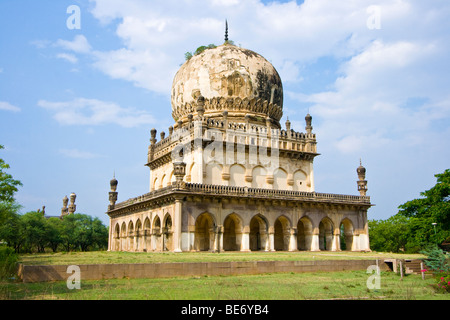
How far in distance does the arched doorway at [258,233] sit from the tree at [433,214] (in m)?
10.8

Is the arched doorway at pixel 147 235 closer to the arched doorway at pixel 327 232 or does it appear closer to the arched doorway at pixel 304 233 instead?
the arched doorway at pixel 304 233

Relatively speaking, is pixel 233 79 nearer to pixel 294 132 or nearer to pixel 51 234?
pixel 294 132

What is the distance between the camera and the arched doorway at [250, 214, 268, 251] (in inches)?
1225

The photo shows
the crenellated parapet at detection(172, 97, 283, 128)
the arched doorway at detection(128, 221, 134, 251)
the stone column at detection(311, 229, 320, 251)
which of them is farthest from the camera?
the arched doorway at detection(128, 221, 134, 251)

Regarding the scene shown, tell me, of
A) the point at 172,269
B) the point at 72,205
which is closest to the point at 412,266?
the point at 172,269

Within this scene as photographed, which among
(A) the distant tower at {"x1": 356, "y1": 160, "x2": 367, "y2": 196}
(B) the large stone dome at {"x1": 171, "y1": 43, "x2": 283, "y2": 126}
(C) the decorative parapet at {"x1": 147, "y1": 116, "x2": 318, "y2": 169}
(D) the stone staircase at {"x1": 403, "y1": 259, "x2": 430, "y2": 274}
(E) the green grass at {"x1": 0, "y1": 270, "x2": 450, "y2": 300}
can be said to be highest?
(B) the large stone dome at {"x1": 171, "y1": 43, "x2": 283, "y2": 126}

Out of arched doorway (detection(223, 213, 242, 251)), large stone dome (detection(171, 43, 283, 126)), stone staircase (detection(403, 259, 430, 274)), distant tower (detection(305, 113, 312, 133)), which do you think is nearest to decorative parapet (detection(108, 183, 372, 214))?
arched doorway (detection(223, 213, 242, 251))

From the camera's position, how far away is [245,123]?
3475 centimetres

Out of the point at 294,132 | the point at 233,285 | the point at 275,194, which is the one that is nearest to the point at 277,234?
the point at 275,194

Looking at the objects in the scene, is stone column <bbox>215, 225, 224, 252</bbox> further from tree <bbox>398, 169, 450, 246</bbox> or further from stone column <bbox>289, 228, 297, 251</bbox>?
tree <bbox>398, 169, 450, 246</bbox>

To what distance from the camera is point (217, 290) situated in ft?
36.2

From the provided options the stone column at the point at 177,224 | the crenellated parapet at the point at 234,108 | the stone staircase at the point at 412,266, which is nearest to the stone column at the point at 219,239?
the stone column at the point at 177,224

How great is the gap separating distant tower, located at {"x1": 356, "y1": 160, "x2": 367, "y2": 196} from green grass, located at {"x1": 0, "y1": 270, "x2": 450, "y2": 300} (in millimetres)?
22365
